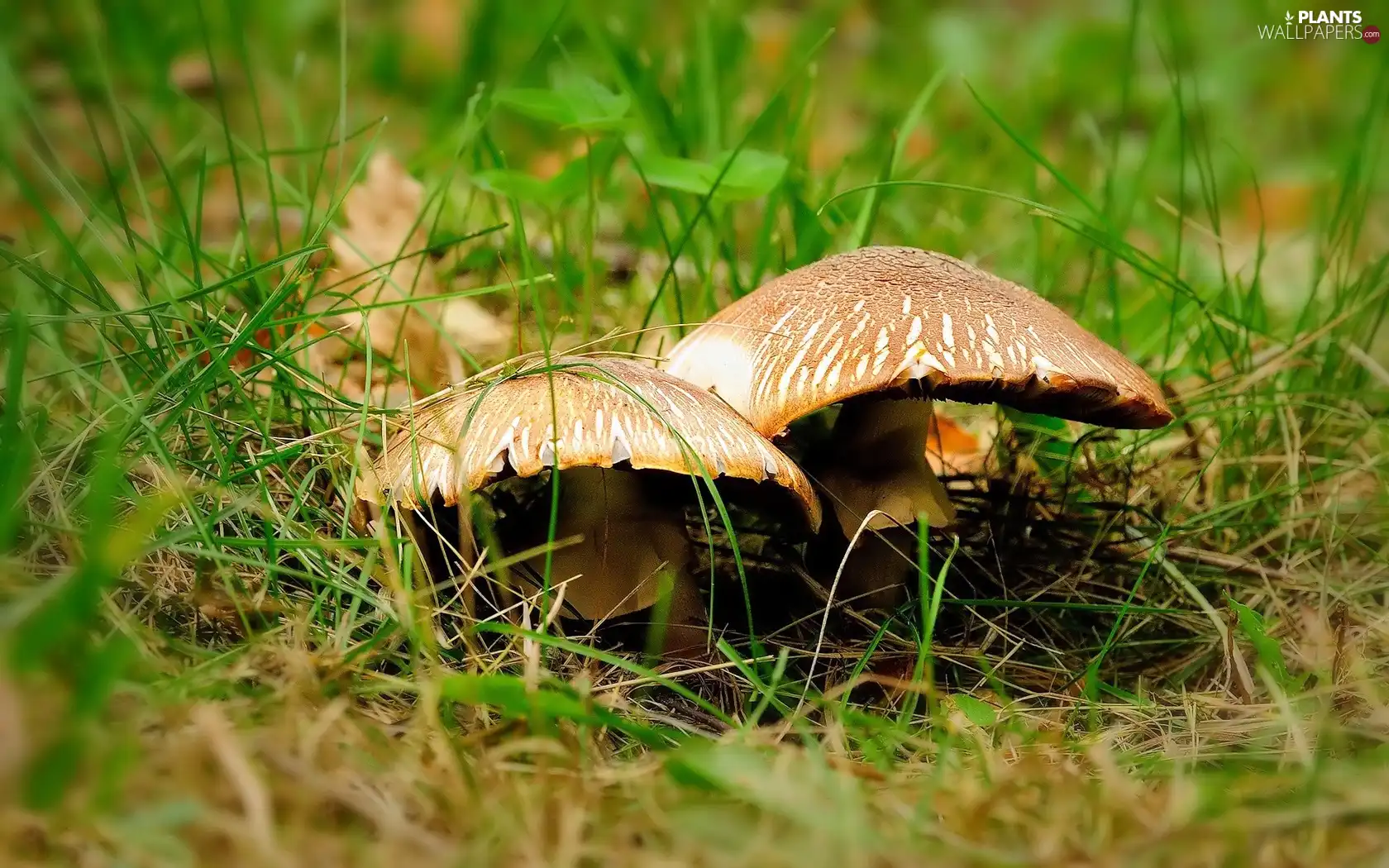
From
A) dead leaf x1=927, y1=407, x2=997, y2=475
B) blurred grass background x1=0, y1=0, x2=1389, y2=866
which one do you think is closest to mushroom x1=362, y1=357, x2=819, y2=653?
blurred grass background x1=0, y1=0, x2=1389, y2=866

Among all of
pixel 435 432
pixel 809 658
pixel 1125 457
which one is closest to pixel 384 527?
pixel 435 432

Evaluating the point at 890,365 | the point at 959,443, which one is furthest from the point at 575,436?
the point at 959,443

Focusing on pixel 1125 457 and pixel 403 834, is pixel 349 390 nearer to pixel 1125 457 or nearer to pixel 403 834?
pixel 403 834

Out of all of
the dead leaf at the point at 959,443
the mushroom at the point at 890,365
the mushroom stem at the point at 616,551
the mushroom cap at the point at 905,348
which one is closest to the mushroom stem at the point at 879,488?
the mushroom at the point at 890,365

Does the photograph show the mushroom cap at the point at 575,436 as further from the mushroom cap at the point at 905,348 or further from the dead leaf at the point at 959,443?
the dead leaf at the point at 959,443

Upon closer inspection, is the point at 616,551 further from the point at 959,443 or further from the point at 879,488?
the point at 959,443
